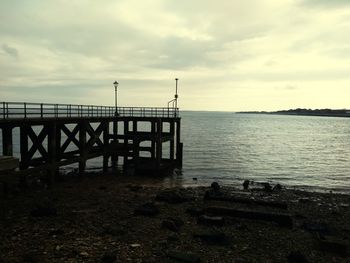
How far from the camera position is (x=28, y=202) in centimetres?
1738

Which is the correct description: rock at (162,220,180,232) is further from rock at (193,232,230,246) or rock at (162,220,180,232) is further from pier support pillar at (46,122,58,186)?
pier support pillar at (46,122,58,186)

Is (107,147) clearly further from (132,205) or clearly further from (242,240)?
(242,240)

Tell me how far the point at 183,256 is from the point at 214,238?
2.02 metres

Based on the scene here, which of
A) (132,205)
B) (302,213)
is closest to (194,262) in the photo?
(132,205)

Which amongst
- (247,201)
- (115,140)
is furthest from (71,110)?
(247,201)

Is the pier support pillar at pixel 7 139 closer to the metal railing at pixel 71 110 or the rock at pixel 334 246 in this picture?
the metal railing at pixel 71 110

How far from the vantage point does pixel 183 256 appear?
11234mm

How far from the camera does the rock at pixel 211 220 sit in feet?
48.5

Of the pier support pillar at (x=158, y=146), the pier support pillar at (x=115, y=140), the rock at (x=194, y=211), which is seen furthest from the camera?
the pier support pillar at (x=115, y=140)

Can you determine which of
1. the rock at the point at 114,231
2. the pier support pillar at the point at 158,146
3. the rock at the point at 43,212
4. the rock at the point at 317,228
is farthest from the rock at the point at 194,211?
the pier support pillar at the point at 158,146

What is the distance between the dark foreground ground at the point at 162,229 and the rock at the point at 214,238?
0.04 meters

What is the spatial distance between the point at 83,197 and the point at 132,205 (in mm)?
3104

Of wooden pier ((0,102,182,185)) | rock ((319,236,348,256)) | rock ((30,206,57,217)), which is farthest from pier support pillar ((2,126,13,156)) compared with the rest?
rock ((319,236,348,256))

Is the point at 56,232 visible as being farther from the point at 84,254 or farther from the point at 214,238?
the point at 214,238
